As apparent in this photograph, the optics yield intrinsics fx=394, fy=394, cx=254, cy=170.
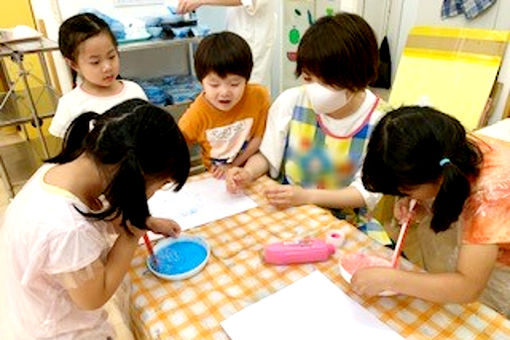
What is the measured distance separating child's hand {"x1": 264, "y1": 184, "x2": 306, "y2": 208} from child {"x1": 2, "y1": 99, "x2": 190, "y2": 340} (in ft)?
1.10

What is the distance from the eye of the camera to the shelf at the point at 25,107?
2244 mm

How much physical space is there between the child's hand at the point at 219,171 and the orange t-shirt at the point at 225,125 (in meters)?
0.08

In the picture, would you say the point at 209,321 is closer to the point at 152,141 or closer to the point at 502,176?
the point at 152,141

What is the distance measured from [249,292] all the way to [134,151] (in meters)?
0.36

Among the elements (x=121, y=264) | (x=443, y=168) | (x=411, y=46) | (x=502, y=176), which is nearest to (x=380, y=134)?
(x=443, y=168)

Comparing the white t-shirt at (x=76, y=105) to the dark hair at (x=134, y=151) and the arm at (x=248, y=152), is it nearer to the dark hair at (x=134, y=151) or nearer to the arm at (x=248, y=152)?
the arm at (x=248, y=152)

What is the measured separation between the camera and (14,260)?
78 centimetres

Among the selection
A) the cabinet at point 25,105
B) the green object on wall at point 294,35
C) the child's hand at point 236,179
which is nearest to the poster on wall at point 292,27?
the green object on wall at point 294,35

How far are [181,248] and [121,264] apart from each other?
18 centimetres

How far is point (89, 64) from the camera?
59.6 inches

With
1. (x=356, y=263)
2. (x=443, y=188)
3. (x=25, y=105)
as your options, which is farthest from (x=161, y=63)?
(x=443, y=188)

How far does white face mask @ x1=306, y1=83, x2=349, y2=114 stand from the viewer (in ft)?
3.53

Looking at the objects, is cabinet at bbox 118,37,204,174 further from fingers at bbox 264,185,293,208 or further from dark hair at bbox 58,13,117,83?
fingers at bbox 264,185,293,208

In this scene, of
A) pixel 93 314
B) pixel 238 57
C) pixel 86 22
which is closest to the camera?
pixel 93 314
